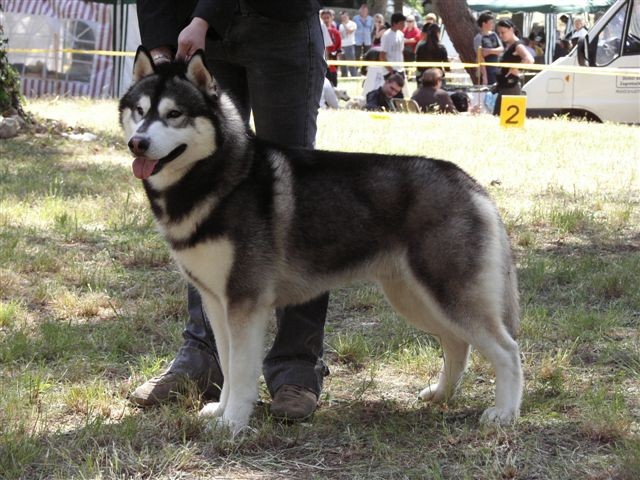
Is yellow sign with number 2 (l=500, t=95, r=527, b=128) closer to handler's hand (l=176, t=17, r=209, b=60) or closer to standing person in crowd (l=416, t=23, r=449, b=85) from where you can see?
standing person in crowd (l=416, t=23, r=449, b=85)

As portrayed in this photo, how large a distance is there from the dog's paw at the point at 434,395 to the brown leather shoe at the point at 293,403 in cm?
44

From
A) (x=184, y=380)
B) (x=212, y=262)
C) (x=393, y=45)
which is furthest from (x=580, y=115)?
(x=212, y=262)

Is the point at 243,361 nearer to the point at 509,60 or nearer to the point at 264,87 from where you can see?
the point at 264,87

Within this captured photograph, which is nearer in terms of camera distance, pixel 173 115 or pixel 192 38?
pixel 173 115

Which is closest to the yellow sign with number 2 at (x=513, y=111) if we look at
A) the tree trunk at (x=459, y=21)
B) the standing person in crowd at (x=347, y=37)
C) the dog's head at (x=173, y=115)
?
the tree trunk at (x=459, y=21)

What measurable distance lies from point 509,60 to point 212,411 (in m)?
14.2

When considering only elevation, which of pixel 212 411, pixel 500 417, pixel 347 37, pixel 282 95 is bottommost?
pixel 212 411

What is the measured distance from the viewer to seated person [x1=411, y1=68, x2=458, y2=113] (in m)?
14.7

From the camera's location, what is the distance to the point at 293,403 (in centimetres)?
334

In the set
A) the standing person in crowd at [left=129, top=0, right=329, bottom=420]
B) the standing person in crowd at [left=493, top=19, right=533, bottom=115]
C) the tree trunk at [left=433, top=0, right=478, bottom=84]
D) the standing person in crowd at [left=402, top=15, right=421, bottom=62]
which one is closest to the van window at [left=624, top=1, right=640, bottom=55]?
the standing person in crowd at [left=493, top=19, right=533, bottom=115]

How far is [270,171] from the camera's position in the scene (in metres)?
3.25

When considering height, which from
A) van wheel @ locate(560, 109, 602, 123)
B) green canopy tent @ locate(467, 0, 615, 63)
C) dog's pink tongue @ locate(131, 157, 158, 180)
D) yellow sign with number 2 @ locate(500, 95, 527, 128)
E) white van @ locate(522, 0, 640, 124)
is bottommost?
dog's pink tongue @ locate(131, 157, 158, 180)

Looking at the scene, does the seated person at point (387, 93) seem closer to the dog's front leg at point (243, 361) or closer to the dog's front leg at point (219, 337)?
the dog's front leg at point (219, 337)

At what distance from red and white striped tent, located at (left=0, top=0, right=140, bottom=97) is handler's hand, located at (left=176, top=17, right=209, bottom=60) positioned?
1439cm
